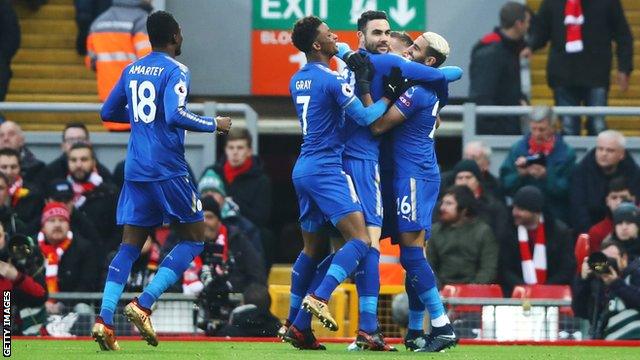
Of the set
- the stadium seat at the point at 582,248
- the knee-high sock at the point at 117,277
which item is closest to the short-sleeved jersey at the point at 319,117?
the knee-high sock at the point at 117,277

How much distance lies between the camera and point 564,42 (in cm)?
1759

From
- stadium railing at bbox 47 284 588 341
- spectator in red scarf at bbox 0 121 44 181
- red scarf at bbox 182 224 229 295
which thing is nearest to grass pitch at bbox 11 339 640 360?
stadium railing at bbox 47 284 588 341

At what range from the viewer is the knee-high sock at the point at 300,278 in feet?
39.4

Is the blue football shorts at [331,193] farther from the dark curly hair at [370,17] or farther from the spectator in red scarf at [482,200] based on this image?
the spectator in red scarf at [482,200]

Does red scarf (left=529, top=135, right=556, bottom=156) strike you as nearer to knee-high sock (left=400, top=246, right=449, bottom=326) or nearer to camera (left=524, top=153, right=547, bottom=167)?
camera (left=524, top=153, right=547, bottom=167)

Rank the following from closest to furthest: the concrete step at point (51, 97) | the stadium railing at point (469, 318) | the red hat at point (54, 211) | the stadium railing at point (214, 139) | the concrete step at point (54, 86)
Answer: the stadium railing at point (469, 318)
the red hat at point (54, 211)
the stadium railing at point (214, 139)
the concrete step at point (51, 97)
the concrete step at point (54, 86)

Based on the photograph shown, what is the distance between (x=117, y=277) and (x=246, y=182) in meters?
4.57

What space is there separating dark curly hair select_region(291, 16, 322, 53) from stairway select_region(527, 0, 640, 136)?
7.87 m

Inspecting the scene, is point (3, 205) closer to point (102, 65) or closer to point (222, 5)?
point (102, 65)

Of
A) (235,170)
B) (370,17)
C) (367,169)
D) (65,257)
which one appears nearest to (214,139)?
(235,170)

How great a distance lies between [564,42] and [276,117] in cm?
357

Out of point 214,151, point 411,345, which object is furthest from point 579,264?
point 214,151

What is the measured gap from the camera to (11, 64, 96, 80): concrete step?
19922mm

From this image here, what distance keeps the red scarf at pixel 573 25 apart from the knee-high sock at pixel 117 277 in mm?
6879
